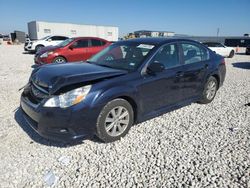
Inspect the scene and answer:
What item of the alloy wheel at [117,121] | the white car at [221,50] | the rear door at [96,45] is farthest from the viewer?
the white car at [221,50]

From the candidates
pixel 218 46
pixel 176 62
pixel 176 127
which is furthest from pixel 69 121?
pixel 218 46

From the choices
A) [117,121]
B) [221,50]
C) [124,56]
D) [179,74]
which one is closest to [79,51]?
[124,56]

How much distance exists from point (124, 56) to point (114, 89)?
118 centimetres

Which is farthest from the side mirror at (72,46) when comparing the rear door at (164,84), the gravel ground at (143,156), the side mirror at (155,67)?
the side mirror at (155,67)

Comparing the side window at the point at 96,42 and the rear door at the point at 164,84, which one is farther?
the side window at the point at 96,42

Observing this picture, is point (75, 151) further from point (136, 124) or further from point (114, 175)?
point (136, 124)

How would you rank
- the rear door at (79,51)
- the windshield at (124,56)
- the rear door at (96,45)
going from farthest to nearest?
the rear door at (96,45), the rear door at (79,51), the windshield at (124,56)

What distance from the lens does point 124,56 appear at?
165 inches

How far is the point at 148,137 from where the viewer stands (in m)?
3.66

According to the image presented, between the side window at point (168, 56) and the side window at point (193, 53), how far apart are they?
0.27m

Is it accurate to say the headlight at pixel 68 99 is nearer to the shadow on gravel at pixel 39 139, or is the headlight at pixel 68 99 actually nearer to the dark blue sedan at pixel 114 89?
the dark blue sedan at pixel 114 89

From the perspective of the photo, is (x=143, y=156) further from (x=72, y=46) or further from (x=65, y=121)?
(x=72, y=46)

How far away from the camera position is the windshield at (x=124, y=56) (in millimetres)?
3785

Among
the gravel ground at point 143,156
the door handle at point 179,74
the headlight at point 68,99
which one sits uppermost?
the door handle at point 179,74
